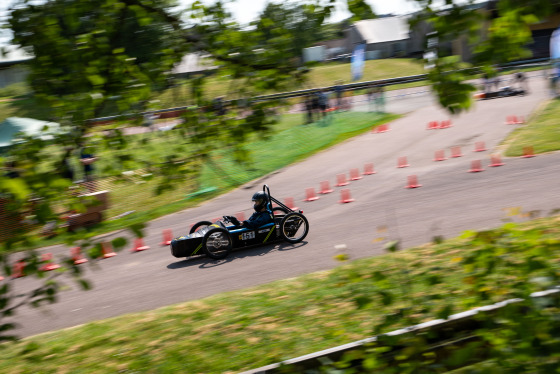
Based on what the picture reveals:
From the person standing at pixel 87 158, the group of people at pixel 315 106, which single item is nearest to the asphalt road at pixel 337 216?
the person standing at pixel 87 158

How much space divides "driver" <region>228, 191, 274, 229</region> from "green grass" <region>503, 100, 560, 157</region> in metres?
8.47

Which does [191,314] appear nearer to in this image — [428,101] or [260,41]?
[260,41]

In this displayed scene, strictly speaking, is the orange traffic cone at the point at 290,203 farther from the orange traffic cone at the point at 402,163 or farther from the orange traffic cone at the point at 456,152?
the orange traffic cone at the point at 456,152

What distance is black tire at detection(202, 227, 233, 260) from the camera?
1148 centimetres

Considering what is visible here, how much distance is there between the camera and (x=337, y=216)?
13.4 metres

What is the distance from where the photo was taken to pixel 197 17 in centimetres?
627

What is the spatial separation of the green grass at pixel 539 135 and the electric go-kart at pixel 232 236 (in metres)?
8.29

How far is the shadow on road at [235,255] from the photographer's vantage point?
1148cm

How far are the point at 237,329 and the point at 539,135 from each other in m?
14.7

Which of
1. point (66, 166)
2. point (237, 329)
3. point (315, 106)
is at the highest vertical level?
point (315, 106)

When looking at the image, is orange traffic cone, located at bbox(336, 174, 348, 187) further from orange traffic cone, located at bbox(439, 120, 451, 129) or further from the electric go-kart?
orange traffic cone, located at bbox(439, 120, 451, 129)

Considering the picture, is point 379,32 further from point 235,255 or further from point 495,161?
point 235,255

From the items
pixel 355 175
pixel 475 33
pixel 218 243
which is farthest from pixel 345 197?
pixel 475 33

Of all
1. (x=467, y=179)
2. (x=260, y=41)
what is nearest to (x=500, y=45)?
(x=260, y=41)
